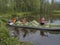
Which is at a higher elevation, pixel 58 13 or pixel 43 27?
pixel 43 27

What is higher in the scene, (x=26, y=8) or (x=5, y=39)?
(x=5, y=39)

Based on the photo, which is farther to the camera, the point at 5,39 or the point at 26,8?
the point at 26,8

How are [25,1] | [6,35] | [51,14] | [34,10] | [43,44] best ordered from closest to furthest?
[6,35]
[43,44]
[25,1]
[34,10]
[51,14]

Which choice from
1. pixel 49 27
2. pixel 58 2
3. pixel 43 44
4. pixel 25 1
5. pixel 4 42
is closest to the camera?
pixel 4 42

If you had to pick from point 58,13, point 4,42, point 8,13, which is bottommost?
point 58,13

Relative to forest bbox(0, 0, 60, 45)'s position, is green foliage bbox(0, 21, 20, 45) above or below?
above

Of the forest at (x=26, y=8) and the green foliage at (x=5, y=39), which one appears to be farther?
the forest at (x=26, y=8)

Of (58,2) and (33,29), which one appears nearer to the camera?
(33,29)

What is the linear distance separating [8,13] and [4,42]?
474 inches

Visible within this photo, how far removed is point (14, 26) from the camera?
1040 cm

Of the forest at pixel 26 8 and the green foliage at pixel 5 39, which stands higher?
the green foliage at pixel 5 39

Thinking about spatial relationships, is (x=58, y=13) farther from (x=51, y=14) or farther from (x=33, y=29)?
(x=33, y=29)

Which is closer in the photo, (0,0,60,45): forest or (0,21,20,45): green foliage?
(0,21,20,45): green foliage

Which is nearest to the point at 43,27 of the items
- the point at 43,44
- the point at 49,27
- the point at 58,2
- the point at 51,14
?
the point at 49,27
